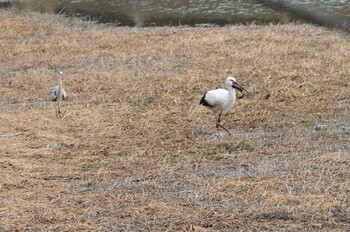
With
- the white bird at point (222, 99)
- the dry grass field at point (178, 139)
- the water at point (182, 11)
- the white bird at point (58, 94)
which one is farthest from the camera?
the water at point (182, 11)

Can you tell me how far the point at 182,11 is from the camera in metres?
20.9

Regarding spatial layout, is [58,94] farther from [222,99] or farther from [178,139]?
[222,99]

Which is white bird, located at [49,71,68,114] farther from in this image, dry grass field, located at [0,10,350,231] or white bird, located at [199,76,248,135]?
white bird, located at [199,76,248,135]

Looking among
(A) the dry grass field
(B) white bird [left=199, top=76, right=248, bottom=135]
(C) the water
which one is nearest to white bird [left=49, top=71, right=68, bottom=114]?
(A) the dry grass field

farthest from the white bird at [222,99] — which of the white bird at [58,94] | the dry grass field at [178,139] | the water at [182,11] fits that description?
the water at [182,11]

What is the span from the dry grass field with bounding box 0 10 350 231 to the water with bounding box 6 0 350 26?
4270 mm

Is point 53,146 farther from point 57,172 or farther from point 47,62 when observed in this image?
point 47,62

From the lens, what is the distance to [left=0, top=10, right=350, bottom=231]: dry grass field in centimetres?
580

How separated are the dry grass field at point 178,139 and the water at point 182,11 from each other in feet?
14.0

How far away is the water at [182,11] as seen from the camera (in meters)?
19.0

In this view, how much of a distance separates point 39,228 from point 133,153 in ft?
7.00

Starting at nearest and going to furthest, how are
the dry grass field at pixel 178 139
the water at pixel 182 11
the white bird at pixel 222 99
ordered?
the dry grass field at pixel 178 139 < the white bird at pixel 222 99 < the water at pixel 182 11

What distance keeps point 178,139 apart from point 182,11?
13380 millimetres

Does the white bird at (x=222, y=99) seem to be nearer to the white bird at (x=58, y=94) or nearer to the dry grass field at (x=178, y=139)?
the dry grass field at (x=178, y=139)
